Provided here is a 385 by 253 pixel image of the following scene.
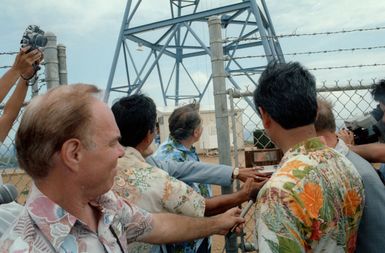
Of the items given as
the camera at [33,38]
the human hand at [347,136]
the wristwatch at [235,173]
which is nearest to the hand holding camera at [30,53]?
the camera at [33,38]

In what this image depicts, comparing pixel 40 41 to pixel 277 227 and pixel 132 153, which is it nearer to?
pixel 132 153

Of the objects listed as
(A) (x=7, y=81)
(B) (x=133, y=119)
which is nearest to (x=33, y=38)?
(A) (x=7, y=81)

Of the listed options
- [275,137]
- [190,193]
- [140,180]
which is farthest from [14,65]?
[275,137]

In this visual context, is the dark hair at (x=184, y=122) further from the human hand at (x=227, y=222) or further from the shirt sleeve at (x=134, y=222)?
the shirt sleeve at (x=134, y=222)

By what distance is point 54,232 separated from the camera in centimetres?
104

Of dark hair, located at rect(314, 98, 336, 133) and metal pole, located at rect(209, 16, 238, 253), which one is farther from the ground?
metal pole, located at rect(209, 16, 238, 253)

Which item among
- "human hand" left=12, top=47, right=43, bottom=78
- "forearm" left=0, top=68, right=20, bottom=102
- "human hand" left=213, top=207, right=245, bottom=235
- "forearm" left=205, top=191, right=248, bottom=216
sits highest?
"human hand" left=12, top=47, right=43, bottom=78

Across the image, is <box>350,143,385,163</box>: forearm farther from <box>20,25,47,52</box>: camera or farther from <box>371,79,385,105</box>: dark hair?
<box>20,25,47,52</box>: camera

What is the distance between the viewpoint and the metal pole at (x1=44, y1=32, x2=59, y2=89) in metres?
2.14

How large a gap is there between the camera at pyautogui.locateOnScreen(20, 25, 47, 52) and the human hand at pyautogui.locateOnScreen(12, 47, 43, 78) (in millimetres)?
26

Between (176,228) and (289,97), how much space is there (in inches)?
26.2

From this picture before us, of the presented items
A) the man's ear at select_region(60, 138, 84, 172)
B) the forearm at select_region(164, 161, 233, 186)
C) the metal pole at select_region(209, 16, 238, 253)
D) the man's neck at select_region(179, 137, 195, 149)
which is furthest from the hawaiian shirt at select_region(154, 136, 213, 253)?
the man's ear at select_region(60, 138, 84, 172)

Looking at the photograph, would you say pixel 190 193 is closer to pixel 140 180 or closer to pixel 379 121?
pixel 140 180

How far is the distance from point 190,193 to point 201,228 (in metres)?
0.17
